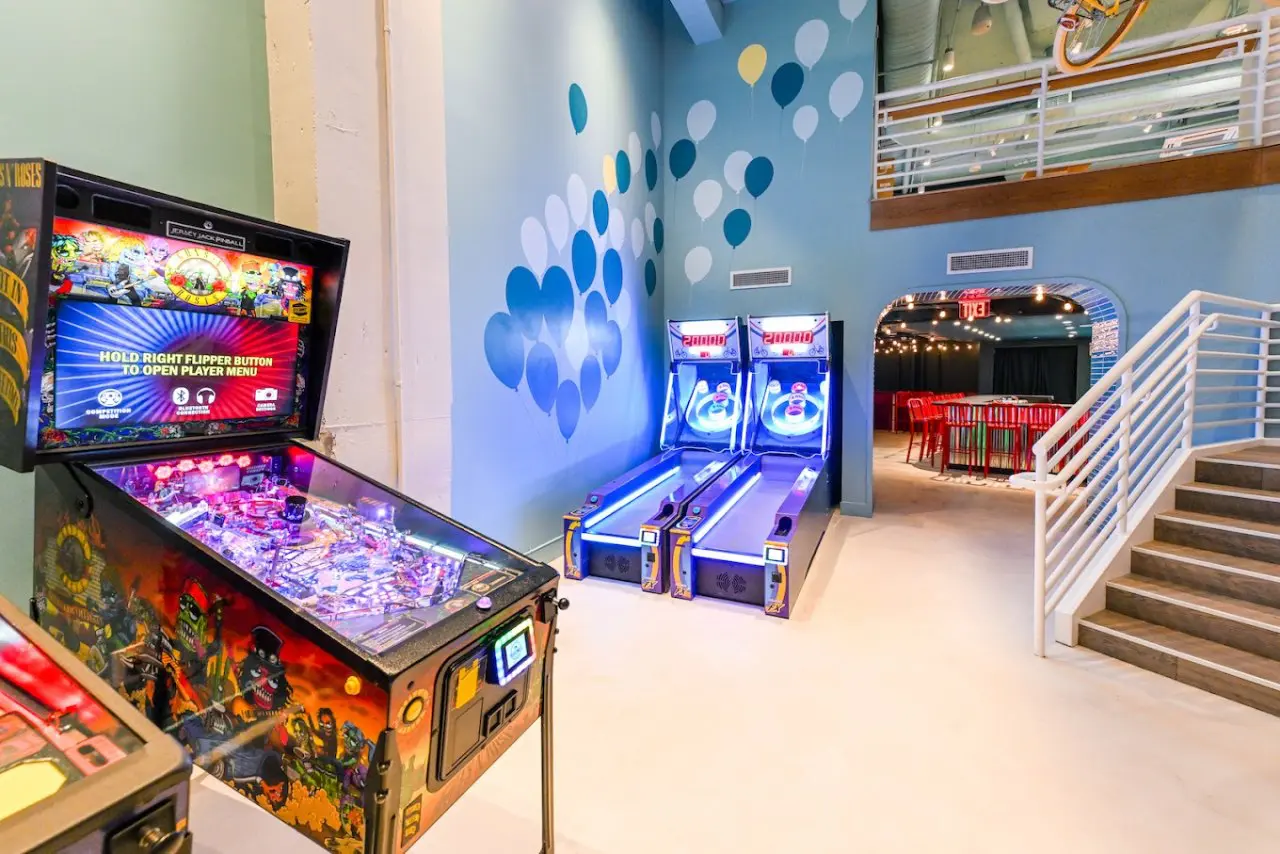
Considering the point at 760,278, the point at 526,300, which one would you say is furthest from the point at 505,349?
the point at 760,278

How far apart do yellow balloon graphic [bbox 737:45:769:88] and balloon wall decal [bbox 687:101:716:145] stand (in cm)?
39

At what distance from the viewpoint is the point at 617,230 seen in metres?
4.96

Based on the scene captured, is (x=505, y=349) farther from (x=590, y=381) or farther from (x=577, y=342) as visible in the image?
(x=590, y=381)

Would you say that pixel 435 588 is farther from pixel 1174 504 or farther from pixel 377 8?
pixel 1174 504

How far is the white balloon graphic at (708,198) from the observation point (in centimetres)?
578

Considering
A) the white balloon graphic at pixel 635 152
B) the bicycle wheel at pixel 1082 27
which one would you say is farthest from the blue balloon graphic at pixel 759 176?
the bicycle wheel at pixel 1082 27

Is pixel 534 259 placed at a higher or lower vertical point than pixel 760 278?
lower

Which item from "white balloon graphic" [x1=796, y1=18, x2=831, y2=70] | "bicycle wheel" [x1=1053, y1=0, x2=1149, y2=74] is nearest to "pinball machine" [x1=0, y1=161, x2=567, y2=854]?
"bicycle wheel" [x1=1053, y1=0, x2=1149, y2=74]

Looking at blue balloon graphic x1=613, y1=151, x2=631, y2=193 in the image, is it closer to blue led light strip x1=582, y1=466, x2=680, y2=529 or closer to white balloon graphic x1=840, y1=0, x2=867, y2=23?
white balloon graphic x1=840, y1=0, x2=867, y2=23

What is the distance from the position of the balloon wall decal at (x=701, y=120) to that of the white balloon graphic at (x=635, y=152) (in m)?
0.71

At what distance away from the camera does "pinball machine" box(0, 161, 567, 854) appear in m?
1.13

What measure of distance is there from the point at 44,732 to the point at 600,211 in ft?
14.6

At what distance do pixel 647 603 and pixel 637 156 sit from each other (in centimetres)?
396

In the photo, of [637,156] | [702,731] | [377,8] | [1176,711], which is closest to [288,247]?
[377,8]
